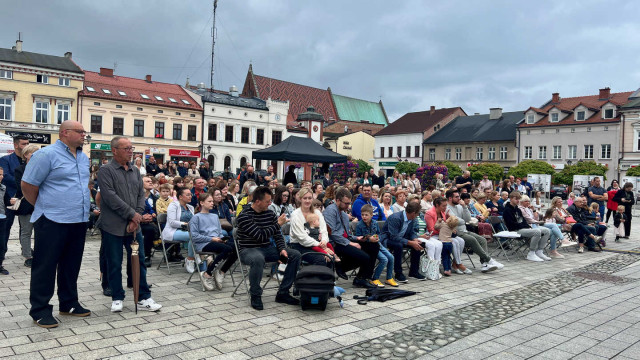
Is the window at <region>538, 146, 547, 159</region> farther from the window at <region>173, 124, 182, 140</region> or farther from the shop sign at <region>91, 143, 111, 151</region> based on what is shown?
the shop sign at <region>91, 143, 111, 151</region>

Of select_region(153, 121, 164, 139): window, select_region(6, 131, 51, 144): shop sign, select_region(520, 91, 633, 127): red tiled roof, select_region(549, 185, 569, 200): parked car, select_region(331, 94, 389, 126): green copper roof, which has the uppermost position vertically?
select_region(331, 94, 389, 126): green copper roof

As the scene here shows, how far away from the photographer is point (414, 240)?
7.81 metres

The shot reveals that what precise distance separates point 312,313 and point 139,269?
2066 mm

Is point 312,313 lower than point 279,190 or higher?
lower

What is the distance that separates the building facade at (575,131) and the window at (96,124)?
4441 cm

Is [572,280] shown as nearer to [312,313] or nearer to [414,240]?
[414,240]

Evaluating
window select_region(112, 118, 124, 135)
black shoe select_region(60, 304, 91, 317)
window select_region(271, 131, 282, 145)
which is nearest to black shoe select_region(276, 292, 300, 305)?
black shoe select_region(60, 304, 91, 317)

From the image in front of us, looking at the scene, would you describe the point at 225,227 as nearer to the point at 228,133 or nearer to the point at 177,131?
the point at 177,131

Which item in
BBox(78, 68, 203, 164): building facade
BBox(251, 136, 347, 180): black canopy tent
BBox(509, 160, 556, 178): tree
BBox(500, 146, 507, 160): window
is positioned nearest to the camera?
BBox(251, 136, 347, 180): black canopy tent

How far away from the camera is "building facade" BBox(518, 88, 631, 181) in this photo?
4534cm

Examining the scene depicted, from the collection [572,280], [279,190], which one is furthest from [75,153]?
[572,280]

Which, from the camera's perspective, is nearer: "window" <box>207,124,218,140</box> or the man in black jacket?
the man in black jacket

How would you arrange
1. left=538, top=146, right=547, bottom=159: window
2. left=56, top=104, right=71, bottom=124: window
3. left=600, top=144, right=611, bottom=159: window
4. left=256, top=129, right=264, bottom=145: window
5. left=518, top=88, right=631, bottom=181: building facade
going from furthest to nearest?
1. left=256, top=129, right=264, bottom=145: window
2. left=538, top=146, right=547, bottom=159: window
3. left=600, top=144, right=611, bottom=159: window
4. left=518, top=88, right=631, bottom=181: building facade
5. left=56, top=104, right=71, bottom=124: window

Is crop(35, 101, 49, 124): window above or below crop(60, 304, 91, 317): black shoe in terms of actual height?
above
